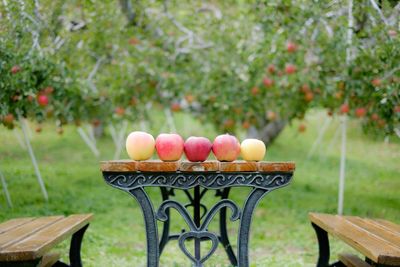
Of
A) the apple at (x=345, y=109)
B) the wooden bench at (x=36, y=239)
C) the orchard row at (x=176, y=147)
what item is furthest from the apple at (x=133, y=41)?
the orchard row at (x=176, y=147)

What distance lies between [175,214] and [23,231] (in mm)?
3707

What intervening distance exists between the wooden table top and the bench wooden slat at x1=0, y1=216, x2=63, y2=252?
1.86ft

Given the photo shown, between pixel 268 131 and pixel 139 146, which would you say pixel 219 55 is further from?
pixel 139 146

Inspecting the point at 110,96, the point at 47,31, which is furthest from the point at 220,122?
the point at 47,31

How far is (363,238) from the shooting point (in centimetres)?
302

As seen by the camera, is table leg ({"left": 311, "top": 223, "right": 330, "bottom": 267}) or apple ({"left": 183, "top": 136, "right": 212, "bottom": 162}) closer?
apple ({"left": 183, "top": 136, "right": 212, "bottom": 162})

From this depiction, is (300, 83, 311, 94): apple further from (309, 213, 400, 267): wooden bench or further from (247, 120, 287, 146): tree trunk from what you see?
(247, 120, 287, 146): tree trunk

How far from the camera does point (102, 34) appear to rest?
26.6ft

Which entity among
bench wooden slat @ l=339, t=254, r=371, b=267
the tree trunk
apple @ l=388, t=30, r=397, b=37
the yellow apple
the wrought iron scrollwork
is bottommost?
bench wooden slat @ l=339, t=254, r=371, b=267

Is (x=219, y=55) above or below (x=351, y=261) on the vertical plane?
above

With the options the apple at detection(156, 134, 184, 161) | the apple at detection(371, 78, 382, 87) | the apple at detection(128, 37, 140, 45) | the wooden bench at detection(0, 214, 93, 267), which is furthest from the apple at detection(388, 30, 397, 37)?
the apple at detection(128, 37, 140, 45)

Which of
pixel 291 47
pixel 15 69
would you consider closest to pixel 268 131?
pixel 291 47

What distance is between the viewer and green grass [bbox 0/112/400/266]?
507 cm

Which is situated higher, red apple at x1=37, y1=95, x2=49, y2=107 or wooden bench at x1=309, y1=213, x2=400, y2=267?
red apple at x1=37, y1=95, x2=49, y2=107
